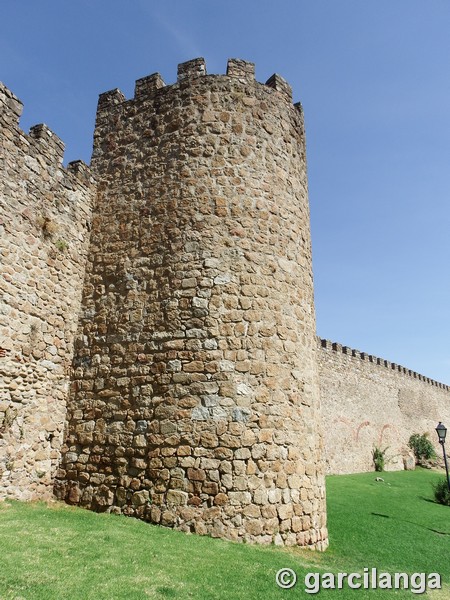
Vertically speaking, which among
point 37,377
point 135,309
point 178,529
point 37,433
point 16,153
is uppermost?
point 16,153

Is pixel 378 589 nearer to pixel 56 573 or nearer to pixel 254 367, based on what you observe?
pixel 254 367

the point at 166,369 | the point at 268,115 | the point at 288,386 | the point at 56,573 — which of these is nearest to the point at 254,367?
the point at 288,386

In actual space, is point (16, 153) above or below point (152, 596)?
above

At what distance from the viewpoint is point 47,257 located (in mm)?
7785

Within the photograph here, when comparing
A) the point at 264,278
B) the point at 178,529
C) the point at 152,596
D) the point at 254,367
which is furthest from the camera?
the point at 264,278

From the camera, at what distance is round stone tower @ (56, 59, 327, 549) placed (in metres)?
6.57

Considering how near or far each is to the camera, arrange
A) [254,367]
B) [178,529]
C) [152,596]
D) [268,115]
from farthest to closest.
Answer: [268,115] → [254,367] → [178,529] → [152,596]

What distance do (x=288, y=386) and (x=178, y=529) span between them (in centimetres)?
274

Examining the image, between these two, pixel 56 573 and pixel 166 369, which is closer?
pixel 56 573
